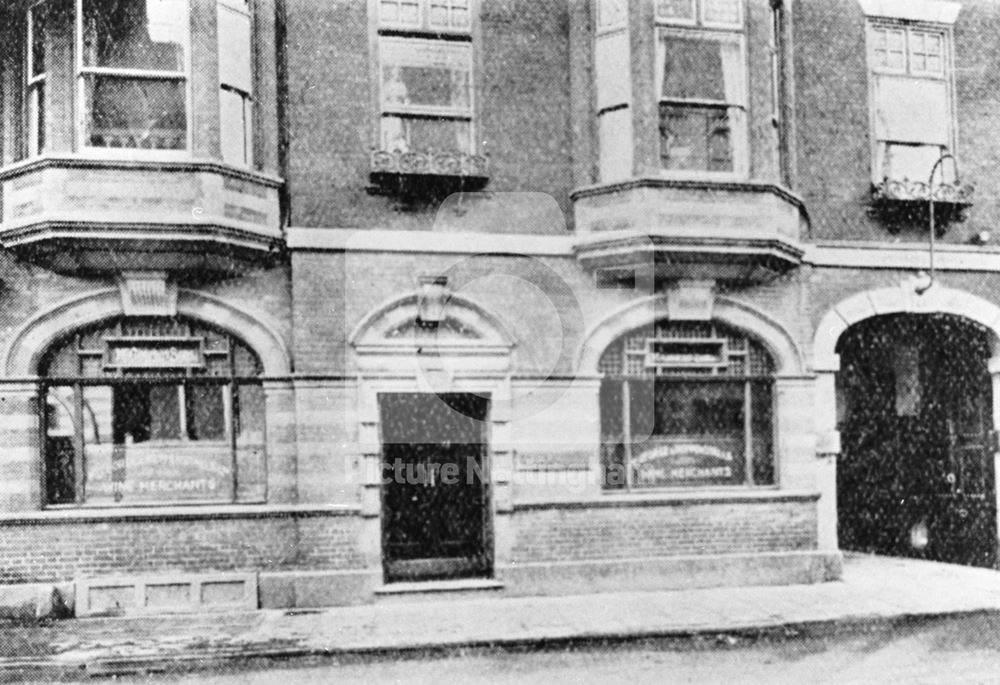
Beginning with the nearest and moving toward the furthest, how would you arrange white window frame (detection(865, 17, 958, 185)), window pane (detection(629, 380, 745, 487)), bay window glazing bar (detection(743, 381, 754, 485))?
window pane (detection(629, 380, 745, 487)) → bay window glazing bar (detection(743, 381, 754, 485)) → white window frame (detection(865, 17, 958, 185))

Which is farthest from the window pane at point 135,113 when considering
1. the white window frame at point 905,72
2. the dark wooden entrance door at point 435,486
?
the white window frame at point 905,72

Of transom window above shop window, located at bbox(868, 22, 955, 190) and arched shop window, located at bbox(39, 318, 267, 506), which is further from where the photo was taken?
transom window above shop window, located at bbox(868, 22, 955, 190)

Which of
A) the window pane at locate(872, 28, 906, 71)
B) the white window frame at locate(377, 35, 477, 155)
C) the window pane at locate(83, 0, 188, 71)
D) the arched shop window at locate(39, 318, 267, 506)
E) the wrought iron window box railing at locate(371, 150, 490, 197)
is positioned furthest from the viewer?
the window pane at locate(872, 28, 906, 71)

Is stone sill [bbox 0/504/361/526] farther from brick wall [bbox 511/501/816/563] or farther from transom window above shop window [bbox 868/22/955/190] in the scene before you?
transom window above shop window [bbox 868/22/955/190]

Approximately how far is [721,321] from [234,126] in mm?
6303

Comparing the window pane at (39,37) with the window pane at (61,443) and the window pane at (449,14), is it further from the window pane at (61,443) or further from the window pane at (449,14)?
the window pane at (449,14)

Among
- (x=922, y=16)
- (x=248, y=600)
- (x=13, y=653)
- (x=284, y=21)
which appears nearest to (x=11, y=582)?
(x=13, y=653)

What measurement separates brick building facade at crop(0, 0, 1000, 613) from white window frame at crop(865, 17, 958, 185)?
0.04 m

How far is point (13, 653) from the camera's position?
9.08 meters

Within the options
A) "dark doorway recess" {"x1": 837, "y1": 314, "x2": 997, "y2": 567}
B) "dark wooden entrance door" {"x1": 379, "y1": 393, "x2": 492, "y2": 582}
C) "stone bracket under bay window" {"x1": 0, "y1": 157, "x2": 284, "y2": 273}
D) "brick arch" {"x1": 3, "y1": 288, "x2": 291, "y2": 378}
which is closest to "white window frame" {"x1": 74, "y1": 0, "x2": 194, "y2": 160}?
"stone bracket under bay window" {"x1": 0, "y1": 157, "x2": 284, "y2": 273}

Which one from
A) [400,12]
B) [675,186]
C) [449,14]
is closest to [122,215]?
[400,12]

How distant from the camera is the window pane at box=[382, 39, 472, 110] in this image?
11.7m

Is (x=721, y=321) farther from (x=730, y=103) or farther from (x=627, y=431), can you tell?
(x=730, y=103)

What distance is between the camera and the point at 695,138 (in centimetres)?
1203
